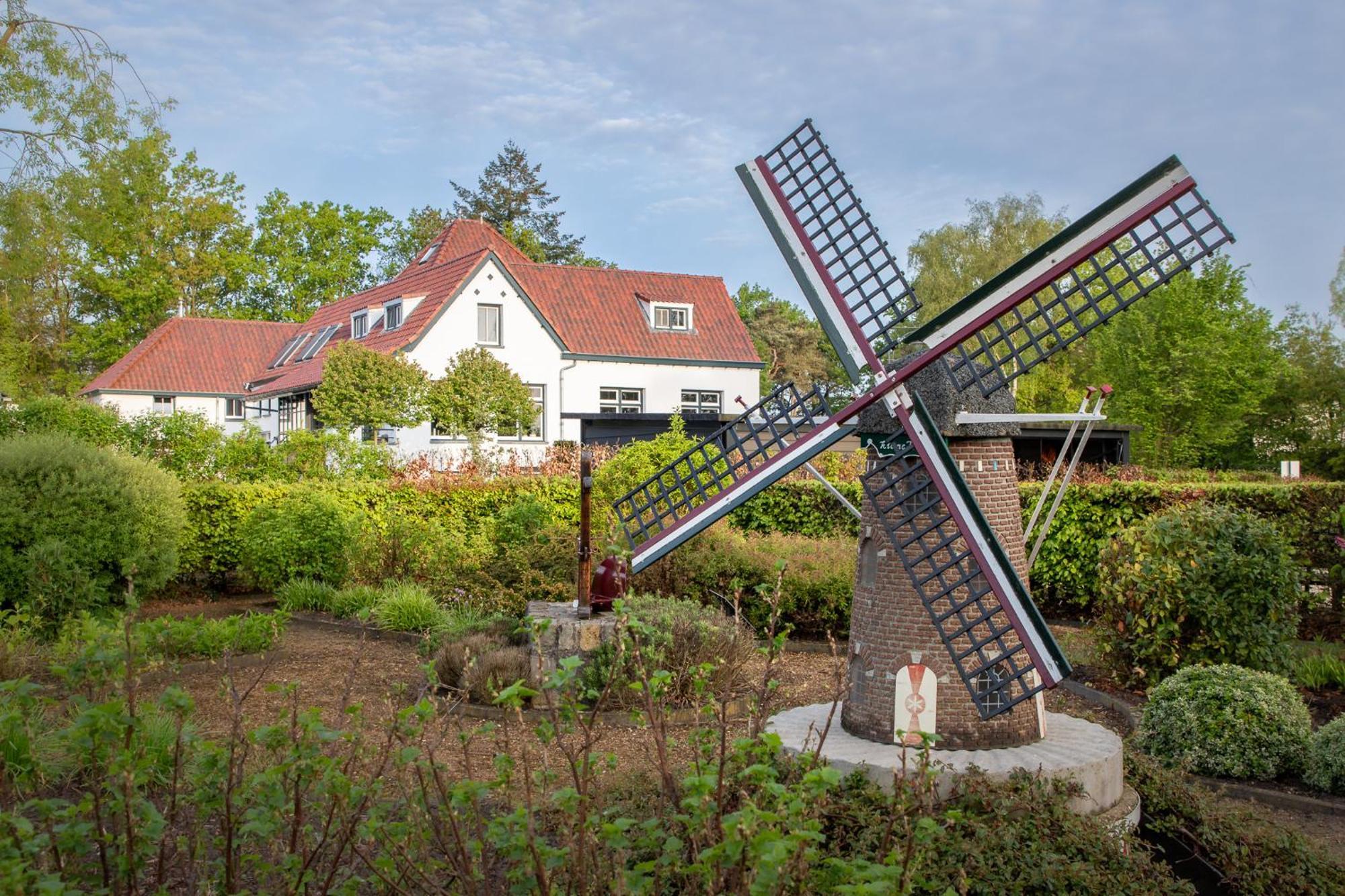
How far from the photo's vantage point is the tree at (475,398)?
30.0 metres

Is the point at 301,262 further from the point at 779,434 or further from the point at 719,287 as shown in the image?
the point at 779,434

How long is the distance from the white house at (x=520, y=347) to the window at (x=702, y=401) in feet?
0.19

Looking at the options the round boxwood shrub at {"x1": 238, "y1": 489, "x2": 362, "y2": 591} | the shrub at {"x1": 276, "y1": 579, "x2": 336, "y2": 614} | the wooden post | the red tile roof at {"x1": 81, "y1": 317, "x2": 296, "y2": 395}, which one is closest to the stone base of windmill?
the wooden post

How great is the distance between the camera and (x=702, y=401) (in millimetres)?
38031

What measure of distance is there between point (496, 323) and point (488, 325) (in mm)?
273

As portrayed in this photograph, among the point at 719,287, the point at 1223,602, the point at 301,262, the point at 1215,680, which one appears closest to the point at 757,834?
the point at 1215,680

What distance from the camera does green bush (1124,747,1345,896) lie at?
18.7ft

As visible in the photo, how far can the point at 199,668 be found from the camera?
10812 millimetres

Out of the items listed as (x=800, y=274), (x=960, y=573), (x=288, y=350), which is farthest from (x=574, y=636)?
(x=288, y=350)

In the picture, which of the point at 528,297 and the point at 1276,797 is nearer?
the point at 1276,797

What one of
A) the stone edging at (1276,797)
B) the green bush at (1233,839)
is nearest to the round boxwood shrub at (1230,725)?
the stone edging at (1276,797)

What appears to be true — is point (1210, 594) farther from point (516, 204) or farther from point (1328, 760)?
point (516, 204)

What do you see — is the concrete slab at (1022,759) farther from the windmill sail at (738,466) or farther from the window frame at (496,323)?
the window frame at (496,323)

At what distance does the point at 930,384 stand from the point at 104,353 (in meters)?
50.1
